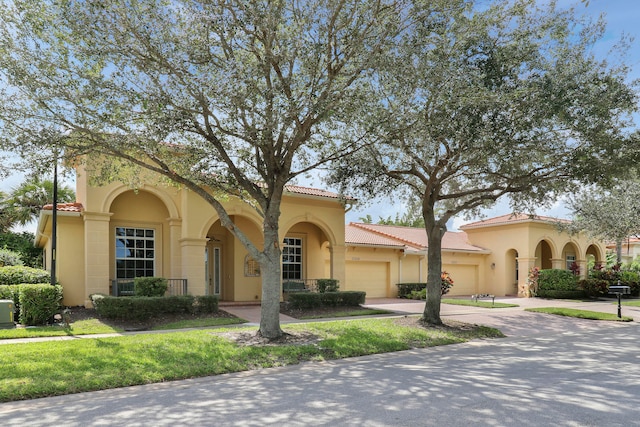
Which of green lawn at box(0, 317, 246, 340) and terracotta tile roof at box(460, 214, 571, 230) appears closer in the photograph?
green lawn at box(0, 317, 246, 340)

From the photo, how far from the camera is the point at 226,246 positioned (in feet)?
Answer: 66.4

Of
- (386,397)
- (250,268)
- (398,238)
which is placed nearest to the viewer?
(386,397)

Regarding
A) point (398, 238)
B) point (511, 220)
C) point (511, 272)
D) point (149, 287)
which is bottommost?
point (511, 272)

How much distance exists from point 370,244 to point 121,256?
39.1 ft

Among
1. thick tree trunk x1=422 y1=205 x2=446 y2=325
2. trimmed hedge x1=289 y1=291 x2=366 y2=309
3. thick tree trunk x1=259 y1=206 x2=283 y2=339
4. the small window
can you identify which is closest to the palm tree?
the small window

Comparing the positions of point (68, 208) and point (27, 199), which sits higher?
point (27, 199)

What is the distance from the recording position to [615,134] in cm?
1240

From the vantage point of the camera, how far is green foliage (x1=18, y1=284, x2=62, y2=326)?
41.1ft

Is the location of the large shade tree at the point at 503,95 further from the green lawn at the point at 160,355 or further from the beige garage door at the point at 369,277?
the beige garage door at the point at 369,277

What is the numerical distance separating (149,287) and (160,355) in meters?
6.20

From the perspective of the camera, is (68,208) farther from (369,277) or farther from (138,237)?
(369,277)

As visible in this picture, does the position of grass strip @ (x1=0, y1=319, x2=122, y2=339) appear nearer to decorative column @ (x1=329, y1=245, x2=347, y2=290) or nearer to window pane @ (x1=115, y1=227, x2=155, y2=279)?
window pane @ (x1=115, y1=227, x2=155, y2=279)

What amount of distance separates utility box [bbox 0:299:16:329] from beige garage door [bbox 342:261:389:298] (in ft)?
50.1

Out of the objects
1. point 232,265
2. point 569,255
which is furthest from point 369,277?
point 569,255
